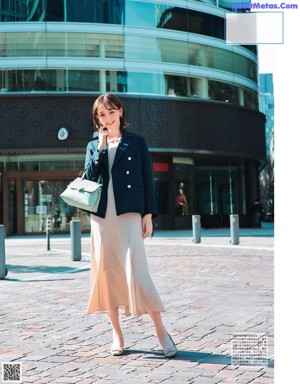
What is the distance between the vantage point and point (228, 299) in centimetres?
701

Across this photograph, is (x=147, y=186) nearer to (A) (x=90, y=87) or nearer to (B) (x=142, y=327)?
(B) (x=142, y=327)

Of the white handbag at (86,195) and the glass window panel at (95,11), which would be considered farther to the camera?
the glass window panel at (95,11)

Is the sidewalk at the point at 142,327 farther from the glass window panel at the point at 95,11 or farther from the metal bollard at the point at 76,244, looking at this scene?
the glass window panel at the point at 95,11

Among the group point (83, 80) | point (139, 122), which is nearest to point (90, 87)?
point (83, 80)

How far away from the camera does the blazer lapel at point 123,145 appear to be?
413 cm

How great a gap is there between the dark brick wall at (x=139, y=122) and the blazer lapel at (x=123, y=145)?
2343cm

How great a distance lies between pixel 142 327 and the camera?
5.46 m

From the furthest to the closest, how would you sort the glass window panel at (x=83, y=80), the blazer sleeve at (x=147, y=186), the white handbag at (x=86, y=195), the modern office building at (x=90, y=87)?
1. the glass window panel at (x=83, y=80)
2. the modern office building at (x=90, y=87)
3. the blazer sleeve at (x=147, y=186)
4. the white handbag at (x=86, y=195)

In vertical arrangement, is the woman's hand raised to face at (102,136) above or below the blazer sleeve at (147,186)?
above

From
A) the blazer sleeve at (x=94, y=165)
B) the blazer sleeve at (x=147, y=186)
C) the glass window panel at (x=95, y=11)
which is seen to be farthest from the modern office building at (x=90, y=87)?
the blazer sleeve at (x=94, y=165)

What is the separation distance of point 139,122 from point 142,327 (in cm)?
2336

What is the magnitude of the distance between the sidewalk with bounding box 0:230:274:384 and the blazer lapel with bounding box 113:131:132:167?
1.22 m

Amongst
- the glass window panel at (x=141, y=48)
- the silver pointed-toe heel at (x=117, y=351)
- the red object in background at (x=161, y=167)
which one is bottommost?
the silver pointed-toe heel at (x=117, y=351)

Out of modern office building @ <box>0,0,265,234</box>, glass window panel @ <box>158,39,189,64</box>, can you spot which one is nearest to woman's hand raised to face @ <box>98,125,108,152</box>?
modern office building @ <box>0,0,265,234</box>
